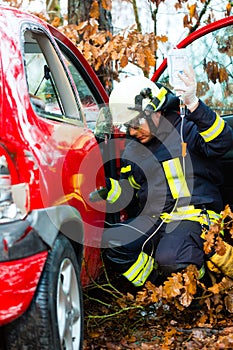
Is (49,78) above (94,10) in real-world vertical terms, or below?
below

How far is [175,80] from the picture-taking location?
4.16 m

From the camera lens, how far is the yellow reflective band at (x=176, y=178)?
4.41 metres

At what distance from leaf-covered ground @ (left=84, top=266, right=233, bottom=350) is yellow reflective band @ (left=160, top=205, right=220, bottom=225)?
0.41m

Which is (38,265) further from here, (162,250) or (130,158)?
(130,158)

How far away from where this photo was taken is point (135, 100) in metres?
4.41

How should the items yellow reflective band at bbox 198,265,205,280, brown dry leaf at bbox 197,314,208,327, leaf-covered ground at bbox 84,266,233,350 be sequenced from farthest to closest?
1. yellow reflective band at bbox 198,265,205,280
2. brown dry leaf at bbox 197,314,208,327
3. leaf-covered ground at bbox 84,266,233,350

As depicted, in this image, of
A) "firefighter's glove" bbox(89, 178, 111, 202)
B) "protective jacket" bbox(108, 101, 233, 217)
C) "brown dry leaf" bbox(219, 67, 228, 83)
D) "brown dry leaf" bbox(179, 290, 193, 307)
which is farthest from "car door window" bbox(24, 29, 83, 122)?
"brown dry leaf" bbox(219, 67, 228, 83)

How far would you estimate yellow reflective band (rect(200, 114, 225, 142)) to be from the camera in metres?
4.18

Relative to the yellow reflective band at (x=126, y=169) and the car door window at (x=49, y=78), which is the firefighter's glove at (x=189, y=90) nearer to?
the car door window at (x=49, y=78)

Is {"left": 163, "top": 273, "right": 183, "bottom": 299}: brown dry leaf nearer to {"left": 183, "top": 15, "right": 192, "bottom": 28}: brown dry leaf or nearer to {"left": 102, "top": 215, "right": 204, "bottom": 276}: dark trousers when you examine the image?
{"left": 102, "top": 215, "right": 204, "bottom": 276}: dark trousers

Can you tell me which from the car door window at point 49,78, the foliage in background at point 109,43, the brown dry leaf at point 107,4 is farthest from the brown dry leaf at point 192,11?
the car door window at point 49,78

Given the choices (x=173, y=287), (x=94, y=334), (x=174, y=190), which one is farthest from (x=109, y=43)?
(x=94, y=334)

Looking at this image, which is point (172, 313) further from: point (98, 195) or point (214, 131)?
point (214, 131)

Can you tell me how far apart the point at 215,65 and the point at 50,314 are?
114 inches
